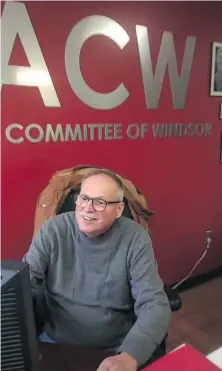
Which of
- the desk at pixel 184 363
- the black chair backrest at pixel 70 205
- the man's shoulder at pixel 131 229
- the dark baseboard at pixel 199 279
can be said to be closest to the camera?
the desk at pixel 184 363

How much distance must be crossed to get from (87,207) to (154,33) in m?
1.68

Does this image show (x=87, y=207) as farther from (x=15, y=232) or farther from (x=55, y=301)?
(x=15, y=232)

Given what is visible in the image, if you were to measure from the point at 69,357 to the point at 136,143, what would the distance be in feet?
5.78

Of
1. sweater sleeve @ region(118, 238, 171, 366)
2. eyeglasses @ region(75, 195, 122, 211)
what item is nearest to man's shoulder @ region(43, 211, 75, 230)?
eyeglasses @ region(75, 195, 122, 211)

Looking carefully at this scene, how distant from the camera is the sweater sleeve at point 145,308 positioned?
1030 millimetres

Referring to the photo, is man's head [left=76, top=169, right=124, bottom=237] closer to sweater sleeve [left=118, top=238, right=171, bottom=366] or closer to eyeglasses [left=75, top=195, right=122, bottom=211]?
eyeglasses [left=75, top=195, right=122, bottom=211]

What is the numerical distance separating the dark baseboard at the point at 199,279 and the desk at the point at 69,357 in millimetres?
2142

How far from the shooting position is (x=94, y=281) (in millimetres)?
1288

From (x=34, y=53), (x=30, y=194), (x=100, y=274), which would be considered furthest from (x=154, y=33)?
(x=100, y=274)

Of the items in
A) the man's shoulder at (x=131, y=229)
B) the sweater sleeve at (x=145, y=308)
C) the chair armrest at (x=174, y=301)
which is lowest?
the chair armrest at (x=174, y=301)

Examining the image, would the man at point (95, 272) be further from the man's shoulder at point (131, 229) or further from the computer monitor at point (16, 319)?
the computer monitor at point (16, 319)

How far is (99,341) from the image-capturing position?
4.16 ft

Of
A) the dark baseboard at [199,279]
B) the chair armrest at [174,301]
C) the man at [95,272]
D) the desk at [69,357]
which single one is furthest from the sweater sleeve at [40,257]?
the dark baseboard at [199,279]

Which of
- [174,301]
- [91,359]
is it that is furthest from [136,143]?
[91,359]
